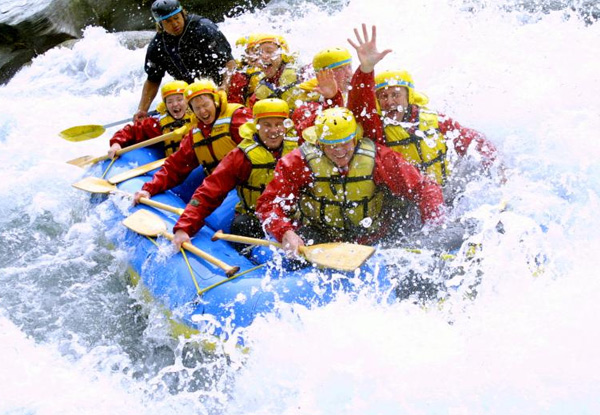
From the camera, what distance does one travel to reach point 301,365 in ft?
10.5

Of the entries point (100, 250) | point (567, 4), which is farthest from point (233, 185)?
point (567, 4)

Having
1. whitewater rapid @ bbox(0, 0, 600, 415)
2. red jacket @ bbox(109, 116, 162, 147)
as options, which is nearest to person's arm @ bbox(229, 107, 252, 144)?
whitewater rapid @ bbox(0, 0, 600, 415)

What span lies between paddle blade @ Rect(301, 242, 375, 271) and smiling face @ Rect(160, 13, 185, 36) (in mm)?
3045

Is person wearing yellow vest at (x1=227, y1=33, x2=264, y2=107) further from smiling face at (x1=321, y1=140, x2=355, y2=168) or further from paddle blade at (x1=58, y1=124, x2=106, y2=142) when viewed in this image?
smiling face at (x1=321, y1=140, x2=355, y2=168)

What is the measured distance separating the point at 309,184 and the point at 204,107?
129cm

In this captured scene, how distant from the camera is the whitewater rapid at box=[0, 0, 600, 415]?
2.96 meters

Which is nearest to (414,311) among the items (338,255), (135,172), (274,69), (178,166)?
(338,255)

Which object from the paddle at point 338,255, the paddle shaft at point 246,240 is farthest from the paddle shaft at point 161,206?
the paddle at point 338,255

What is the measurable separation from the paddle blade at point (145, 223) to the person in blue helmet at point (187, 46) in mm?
1812

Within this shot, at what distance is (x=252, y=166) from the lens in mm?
4105

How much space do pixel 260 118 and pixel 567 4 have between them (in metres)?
5.84

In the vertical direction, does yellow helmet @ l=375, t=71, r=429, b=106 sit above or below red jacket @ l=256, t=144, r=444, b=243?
above

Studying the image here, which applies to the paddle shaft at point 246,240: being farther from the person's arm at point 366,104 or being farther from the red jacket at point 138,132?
the red jacket at point 138,132

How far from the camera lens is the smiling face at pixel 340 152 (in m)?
3.61
